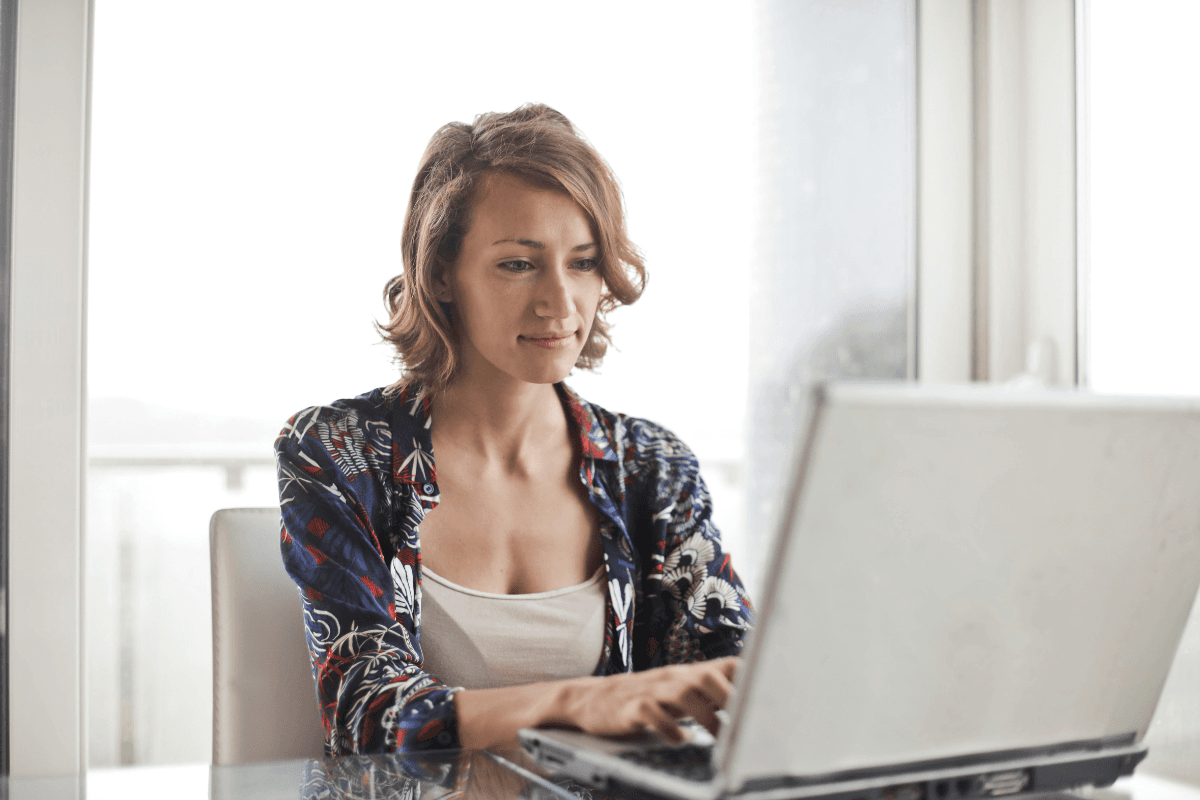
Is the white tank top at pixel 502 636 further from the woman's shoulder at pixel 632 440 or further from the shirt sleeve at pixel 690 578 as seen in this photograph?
the woman's shoulder at pixel 632 440

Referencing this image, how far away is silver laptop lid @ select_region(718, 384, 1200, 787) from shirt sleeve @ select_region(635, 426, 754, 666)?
61cm

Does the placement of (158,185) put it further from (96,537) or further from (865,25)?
(865,25)

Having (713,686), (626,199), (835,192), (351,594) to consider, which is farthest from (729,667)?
(835,192)

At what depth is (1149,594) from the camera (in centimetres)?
65

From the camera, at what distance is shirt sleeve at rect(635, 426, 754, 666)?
1.25 m

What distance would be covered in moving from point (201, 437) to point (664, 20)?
1356mm

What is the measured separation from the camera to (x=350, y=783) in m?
0.82

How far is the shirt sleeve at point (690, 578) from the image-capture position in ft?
4.09

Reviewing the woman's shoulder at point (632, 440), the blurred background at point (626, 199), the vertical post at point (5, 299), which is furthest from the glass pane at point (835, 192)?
the vertical post at point (5, 299)

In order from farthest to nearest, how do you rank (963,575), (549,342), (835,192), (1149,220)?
(835,192) → (1149,220) → (549,342) → (963,575)

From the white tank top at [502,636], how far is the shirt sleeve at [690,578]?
109 mm

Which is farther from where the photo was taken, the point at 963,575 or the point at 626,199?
the point at 626,199

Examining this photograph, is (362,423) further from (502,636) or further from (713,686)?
(713,686)

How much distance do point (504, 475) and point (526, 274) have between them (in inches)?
10.6
